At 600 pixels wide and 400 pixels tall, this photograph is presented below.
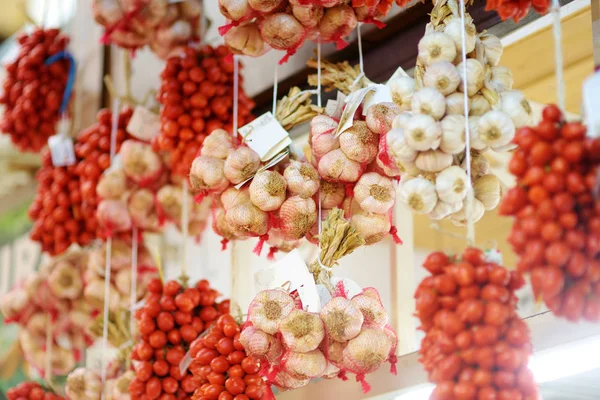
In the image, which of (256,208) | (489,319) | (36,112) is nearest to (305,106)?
(256,208)

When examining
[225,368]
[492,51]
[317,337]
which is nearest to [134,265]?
[225,368]

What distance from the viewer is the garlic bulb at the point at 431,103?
119cm

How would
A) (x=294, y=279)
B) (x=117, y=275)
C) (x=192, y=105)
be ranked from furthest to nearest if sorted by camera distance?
(x=117, y=275)
(x=192, y=105)
(x=294, y=279)

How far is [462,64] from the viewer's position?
124 cm

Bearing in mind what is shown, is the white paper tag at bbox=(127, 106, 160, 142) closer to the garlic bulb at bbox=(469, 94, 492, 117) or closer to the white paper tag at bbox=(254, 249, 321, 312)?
the white paper tag at bbox=(254, 249, 321, 312)

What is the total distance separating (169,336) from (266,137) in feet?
1.63

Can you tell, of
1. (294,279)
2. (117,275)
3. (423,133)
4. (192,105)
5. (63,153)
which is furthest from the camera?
(63,153)

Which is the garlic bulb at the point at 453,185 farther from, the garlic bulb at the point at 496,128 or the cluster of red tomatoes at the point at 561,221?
the cluster of red tomatoes at the point at 561,221

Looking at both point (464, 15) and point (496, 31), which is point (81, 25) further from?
point (464, 15)

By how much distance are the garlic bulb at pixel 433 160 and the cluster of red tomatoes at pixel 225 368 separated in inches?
18.9

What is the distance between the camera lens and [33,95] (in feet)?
8.75

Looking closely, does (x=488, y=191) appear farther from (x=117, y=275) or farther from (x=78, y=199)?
(x=78, y=199)

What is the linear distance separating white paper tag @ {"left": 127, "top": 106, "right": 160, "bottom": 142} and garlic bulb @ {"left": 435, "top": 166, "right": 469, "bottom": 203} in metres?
1.14

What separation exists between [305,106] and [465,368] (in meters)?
0.74
